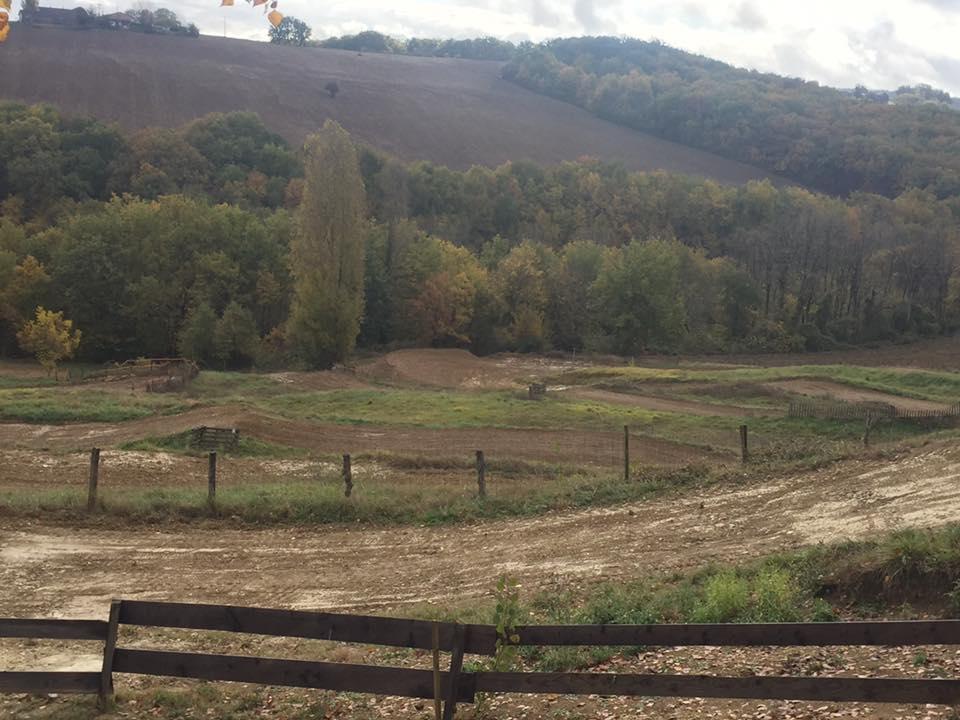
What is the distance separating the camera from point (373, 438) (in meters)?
35.5

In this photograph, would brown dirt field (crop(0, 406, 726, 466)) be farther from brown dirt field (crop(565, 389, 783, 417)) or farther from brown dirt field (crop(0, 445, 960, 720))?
brown dirt field (crop(0, 445, 960, 720))

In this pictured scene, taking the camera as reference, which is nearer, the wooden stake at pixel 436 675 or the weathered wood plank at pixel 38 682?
the wooden stake at pixel 436 675

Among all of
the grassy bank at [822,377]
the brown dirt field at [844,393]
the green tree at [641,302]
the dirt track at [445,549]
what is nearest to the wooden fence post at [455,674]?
the dirt track at [445,549]

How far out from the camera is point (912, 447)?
2403cm

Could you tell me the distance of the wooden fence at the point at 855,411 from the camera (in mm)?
37312

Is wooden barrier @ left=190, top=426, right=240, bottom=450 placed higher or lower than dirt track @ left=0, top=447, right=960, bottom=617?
lower

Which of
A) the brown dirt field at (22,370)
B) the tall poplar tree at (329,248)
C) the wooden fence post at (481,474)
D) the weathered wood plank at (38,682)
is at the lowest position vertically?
the brown dirt field at (22,370)

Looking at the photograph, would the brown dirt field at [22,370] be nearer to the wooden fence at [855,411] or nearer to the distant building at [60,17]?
the wooden fence at [855,411]

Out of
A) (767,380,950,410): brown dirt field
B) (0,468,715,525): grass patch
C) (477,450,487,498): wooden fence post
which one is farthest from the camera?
(767,380,950,410): brown dirt field

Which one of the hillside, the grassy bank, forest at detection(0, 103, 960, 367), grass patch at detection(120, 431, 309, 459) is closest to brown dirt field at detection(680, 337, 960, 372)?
forest at detection(0, 103, 960, 367)

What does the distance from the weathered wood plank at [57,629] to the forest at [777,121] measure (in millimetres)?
133009

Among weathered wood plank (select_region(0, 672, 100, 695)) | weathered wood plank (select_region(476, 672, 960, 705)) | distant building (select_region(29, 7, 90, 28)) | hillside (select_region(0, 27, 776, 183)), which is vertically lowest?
weathered wood plank (select_region(0, 672, 100, 695))

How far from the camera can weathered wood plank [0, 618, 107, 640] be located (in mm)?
8992

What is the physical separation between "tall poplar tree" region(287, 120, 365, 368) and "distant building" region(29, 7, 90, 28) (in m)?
93.0
